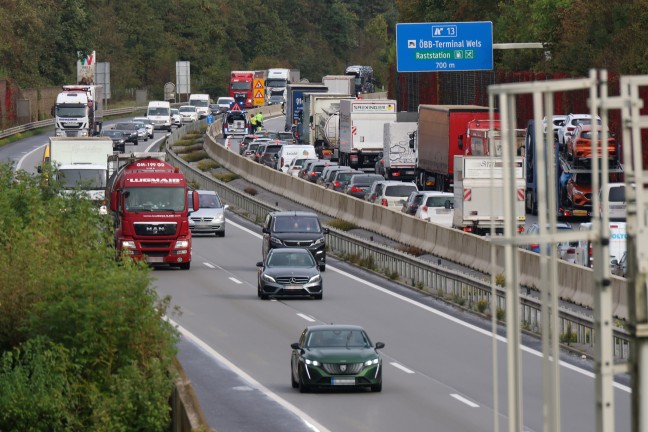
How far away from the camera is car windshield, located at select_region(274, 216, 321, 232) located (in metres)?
43.3

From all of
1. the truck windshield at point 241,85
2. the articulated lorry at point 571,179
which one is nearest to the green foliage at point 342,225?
the articulated lorry at point 571,179

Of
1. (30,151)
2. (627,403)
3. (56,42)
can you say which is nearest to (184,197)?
(627,403)

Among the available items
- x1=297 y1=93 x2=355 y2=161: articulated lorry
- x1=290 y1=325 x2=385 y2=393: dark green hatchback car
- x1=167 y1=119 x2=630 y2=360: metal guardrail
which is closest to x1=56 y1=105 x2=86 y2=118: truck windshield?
x1=297 y1=93 x2=355 y2=161: articulated lorry

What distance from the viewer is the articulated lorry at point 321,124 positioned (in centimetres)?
8512

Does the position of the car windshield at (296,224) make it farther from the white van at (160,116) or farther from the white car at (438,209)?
the white van at (160,116)

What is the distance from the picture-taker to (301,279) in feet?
122

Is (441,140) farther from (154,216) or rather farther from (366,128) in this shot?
(154,216)

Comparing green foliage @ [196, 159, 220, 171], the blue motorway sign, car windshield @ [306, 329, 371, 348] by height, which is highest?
the blue motorway sign

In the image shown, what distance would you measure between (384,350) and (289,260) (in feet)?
26.6

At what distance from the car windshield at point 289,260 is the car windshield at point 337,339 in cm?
1194

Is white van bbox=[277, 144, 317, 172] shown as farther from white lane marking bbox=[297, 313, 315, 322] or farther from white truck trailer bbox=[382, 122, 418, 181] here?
white lane marking bbox=[297, 313, 315, 322]

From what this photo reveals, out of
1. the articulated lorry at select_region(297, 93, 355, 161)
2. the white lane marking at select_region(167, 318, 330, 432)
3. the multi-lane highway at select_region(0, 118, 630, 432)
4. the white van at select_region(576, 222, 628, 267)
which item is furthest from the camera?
the articulated lorry at select_region(297, 93, 355, 161)

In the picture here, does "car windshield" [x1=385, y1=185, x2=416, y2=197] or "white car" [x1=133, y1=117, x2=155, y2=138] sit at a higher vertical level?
"white car" [x1=133, y1=117, x2=155, y2=138]

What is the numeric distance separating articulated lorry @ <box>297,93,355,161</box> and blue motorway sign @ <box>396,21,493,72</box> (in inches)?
502
